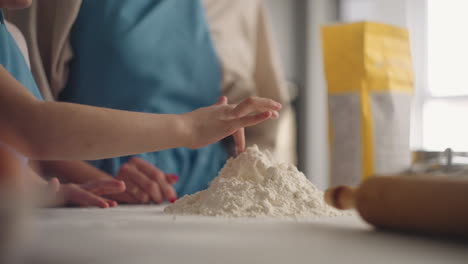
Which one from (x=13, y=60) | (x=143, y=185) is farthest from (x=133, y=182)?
(x=13, y=60)

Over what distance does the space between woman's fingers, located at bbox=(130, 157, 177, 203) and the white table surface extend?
0.25 metres

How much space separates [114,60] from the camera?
797 millimetres

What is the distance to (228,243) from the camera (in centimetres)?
28

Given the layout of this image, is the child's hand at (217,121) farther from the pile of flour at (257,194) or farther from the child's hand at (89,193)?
the child's hand at (89,193)

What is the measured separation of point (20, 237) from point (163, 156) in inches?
26.6

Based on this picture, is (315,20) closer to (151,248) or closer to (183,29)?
(183,29)


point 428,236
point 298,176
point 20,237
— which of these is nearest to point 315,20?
point 298,176

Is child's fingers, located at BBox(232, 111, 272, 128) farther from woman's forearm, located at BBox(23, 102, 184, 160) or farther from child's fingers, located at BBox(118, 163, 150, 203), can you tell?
child's fingers, located at BBox(118, 163, 150, 203)

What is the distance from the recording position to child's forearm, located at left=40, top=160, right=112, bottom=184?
669mm

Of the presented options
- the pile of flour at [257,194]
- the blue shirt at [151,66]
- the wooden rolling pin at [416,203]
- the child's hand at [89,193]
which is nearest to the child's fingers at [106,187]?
the child's hand at [89,193]

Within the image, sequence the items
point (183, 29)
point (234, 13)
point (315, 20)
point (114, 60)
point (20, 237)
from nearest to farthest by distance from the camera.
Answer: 1. point (20, 237)
2. point (114, 60)
3. point (183, 29)
4. point (234, 13)
5. point (315, 20)

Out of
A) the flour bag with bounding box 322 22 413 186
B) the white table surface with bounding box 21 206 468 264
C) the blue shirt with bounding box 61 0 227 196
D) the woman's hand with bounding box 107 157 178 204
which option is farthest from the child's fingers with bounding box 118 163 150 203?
the flour bag with bounding box 322 22 413 186

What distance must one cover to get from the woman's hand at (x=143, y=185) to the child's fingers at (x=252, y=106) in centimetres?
21

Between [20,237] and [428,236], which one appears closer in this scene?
[20,237]
